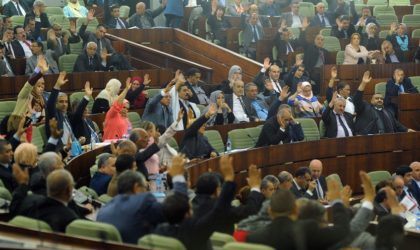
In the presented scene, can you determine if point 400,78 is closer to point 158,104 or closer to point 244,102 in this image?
point 244,102

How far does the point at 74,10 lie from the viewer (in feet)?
46.2

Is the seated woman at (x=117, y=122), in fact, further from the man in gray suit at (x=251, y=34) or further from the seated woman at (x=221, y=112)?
the man in gray suit at (x=251, y=34)

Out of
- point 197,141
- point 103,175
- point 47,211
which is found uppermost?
point 47,211

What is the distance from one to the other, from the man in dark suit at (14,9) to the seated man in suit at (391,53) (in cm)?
423

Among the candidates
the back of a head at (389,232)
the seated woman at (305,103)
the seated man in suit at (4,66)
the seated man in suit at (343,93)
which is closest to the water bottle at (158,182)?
the back of a head at (389,232)

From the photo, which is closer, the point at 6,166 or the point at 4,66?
the point at 6,166

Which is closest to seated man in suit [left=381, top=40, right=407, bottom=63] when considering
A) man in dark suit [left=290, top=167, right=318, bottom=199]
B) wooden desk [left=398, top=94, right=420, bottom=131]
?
wooden desk [left=398, top=94, right=420, bottom=131]

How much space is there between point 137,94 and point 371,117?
7.55ft

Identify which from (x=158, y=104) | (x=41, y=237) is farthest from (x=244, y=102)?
(x=41, y=237)

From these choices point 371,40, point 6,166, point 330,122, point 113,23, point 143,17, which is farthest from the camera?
point 143,17

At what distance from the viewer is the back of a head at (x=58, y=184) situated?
570cm

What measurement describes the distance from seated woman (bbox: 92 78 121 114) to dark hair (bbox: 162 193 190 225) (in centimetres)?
515

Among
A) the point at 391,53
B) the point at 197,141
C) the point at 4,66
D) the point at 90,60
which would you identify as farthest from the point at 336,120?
the point at 4,66

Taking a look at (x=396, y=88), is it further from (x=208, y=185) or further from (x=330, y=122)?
(x=208, y=185)
